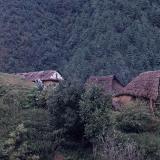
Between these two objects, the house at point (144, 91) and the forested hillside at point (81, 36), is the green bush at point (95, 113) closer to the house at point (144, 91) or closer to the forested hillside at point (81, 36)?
the house at point (144, 91)

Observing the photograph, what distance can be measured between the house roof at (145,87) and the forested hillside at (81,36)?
1868cm

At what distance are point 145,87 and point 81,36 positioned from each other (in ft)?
102

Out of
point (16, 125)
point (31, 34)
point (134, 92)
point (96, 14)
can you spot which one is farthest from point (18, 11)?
point (16, 125)

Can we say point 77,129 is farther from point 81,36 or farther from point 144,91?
point 81,36

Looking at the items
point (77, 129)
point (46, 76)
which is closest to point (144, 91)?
point (77, 129)

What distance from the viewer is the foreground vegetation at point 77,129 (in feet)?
69.3

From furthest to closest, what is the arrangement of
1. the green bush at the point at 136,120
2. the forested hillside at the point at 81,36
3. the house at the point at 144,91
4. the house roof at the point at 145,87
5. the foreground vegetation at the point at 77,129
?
1. the forested hillside at the point at 81,36
2. the house roof at the point at 145,87
3. the house at the point at 144,91
4. the green bush at the point at 136,120
5. the foreground vegetation at the point at 77,129

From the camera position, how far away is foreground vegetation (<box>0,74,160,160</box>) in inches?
831

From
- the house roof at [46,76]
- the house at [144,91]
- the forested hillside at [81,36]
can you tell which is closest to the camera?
the house at [144,91]

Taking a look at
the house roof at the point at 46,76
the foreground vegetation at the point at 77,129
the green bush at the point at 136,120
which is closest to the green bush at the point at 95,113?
the foreground vegetation at the point at 77,129

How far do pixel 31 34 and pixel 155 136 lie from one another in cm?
3608

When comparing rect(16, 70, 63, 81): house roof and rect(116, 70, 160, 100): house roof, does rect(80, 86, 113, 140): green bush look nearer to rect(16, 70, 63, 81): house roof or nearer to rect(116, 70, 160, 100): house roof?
rect(116, 70, 160, 100): house roof

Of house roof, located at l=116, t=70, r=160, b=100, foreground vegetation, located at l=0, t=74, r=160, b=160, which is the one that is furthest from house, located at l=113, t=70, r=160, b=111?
foreground vegetation, located at l=0, t=74, r=160, b=160

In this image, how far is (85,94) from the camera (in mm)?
22281
